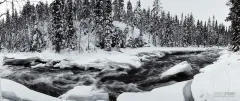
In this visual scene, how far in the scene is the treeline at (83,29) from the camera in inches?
1941

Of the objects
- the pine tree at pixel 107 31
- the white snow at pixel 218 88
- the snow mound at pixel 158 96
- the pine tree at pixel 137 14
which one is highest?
the pine tree at pixel 137 14

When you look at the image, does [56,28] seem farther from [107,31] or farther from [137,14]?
[137,14]

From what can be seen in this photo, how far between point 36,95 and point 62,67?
21.3 meters

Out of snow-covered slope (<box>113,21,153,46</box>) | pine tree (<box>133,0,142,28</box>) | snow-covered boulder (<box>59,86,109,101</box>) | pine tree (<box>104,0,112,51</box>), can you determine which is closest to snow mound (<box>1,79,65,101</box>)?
snow-covered boulder (<box>59,86,109,101</box>)

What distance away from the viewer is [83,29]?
230 ft

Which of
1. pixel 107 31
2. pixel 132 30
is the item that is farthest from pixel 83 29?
pixel 107 31

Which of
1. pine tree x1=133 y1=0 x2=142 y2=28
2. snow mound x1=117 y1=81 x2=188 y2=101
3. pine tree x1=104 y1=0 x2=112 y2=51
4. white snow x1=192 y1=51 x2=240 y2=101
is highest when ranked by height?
pine tree x1=133 y1=0 x2=142 y2=28

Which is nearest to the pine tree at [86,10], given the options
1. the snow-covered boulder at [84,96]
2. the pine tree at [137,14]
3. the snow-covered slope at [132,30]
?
the snow-covered slope at [132,30]

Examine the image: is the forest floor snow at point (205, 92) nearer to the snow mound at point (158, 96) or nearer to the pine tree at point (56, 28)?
the snow mound at point (158, 96)

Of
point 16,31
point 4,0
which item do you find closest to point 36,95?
point 4,0

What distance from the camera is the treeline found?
49312mm

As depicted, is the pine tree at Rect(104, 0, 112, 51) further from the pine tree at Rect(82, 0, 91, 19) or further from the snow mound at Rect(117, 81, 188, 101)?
the snow mound at Rect(117, 81, 188, 101)

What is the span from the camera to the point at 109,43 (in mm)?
49281

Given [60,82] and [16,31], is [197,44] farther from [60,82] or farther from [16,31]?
[60,82]
